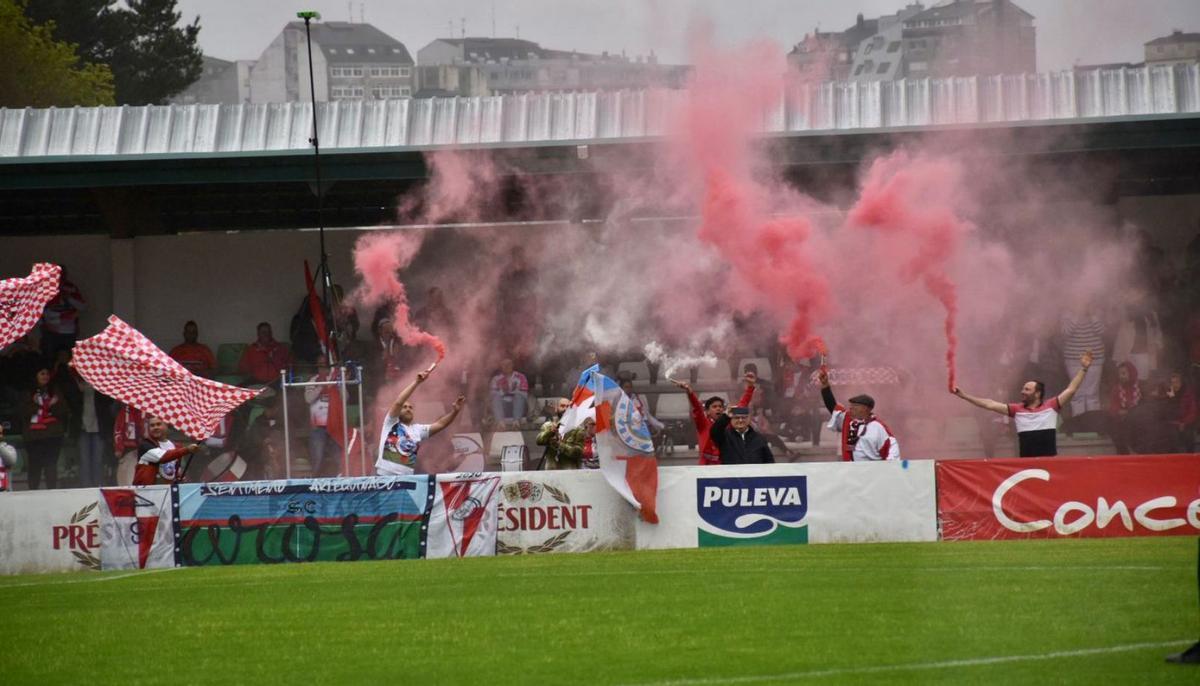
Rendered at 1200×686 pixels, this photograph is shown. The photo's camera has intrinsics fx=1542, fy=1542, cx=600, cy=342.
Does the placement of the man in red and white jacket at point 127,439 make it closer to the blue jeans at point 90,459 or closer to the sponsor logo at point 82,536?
the blue jeans at point 90,459

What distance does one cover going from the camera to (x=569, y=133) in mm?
25109

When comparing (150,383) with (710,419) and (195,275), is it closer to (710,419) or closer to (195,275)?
(710,419)

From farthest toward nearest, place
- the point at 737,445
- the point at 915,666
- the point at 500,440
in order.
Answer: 1. the point at 500,440
2. the point at 737,445
3. the point at 915,666

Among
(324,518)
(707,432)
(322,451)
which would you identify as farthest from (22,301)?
(707,432)

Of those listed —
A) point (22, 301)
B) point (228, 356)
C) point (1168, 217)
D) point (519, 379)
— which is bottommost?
point (519, 379)

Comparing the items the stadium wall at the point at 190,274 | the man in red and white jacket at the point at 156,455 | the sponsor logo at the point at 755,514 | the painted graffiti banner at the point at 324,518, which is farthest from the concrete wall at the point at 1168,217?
the man in red and white jacket at the point at 156,455

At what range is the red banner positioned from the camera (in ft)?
57.4

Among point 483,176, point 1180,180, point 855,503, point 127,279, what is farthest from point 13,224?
point 1180,180

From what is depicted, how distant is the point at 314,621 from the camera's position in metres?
12.2

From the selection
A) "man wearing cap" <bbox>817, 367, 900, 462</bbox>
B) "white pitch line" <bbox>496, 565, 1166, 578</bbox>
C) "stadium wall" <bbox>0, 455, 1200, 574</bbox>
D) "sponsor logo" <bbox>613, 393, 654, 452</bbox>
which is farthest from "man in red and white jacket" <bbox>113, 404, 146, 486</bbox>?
"man wearing cap" <bbox>817, 367, 900, 462</bbox>

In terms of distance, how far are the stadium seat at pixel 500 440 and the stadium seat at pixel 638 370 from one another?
106 inches

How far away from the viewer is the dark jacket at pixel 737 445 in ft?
60.7

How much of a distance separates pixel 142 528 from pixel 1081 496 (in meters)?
10.9

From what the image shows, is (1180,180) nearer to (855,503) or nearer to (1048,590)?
(855,503)
